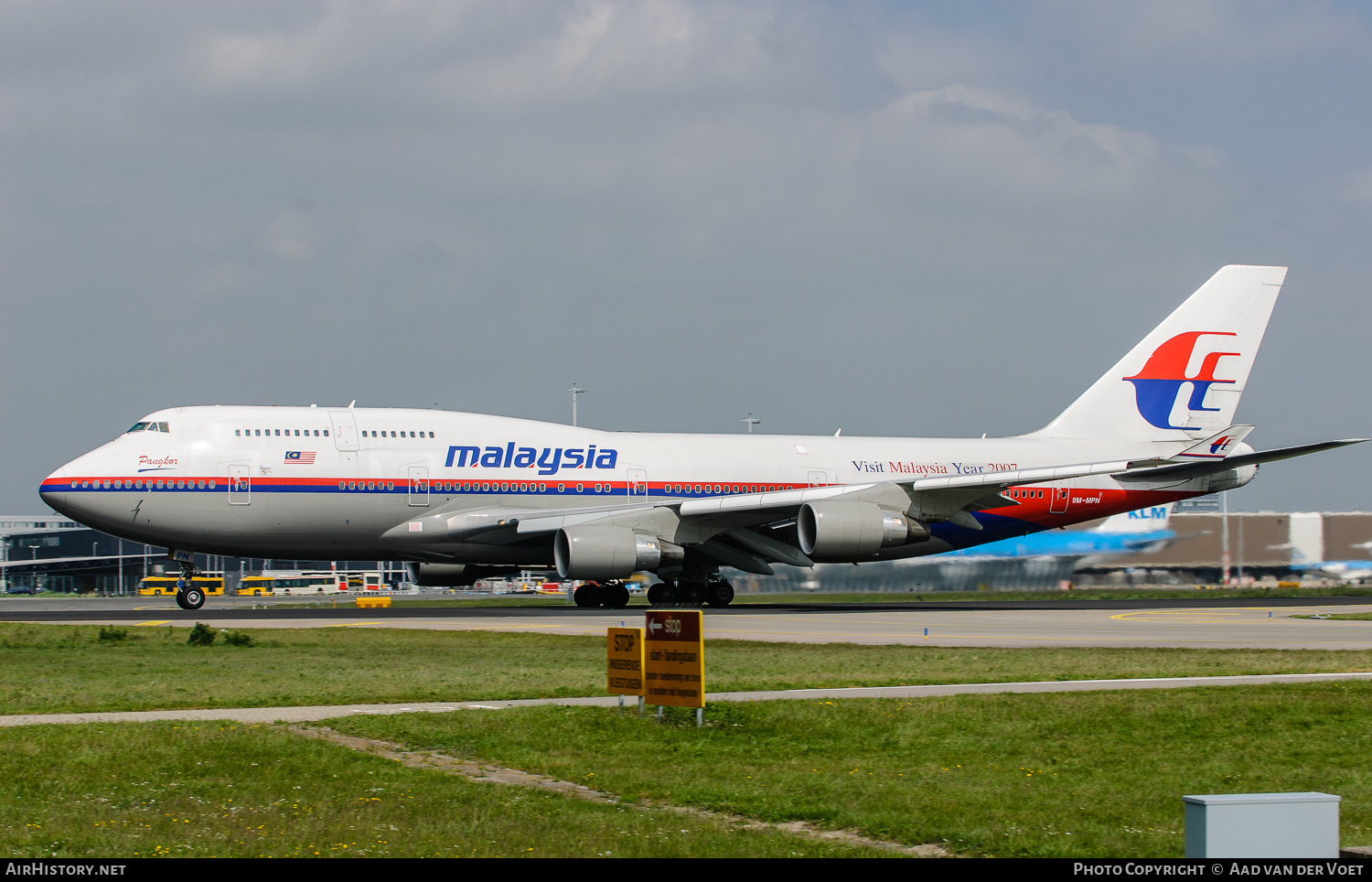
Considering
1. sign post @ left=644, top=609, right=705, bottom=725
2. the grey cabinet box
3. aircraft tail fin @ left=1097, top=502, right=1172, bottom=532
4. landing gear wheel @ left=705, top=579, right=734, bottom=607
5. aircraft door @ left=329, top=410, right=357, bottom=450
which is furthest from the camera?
aircraft tail fin @ left=1097, top=502, right=1172, bottom=532

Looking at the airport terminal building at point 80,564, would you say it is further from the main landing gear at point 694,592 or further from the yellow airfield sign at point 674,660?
the yellow airfield sign at point 674,660

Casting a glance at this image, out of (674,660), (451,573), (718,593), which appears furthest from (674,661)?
(451,573)

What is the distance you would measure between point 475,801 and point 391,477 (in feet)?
97.5

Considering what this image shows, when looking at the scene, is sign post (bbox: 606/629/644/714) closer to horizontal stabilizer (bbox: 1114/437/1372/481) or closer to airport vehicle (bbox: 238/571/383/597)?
horizontal stabilizer (bbox: 1114/437/1372/481)

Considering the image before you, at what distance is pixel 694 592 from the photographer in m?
43.0

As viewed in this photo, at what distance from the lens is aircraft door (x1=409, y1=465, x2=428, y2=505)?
129 feet

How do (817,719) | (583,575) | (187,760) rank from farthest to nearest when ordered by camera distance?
(583,575) → (817,719) → (187,760)

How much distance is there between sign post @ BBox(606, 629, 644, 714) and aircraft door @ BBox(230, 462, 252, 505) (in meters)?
24.9

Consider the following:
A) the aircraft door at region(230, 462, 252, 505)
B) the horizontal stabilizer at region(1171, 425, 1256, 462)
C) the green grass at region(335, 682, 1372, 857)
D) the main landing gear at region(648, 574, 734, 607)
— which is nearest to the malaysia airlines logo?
the horizontal stabilizer at region(1171, 425, 1256, 462)

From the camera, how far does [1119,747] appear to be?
12906 mm

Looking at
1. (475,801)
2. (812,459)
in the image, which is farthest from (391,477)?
(475,801)

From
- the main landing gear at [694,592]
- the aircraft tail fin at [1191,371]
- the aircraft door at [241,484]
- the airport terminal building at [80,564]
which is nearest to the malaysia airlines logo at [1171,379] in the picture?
the aircraft tail fin at [1191,371]

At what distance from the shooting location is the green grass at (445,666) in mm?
17500

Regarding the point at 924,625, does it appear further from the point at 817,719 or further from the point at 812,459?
the point at 817,719
